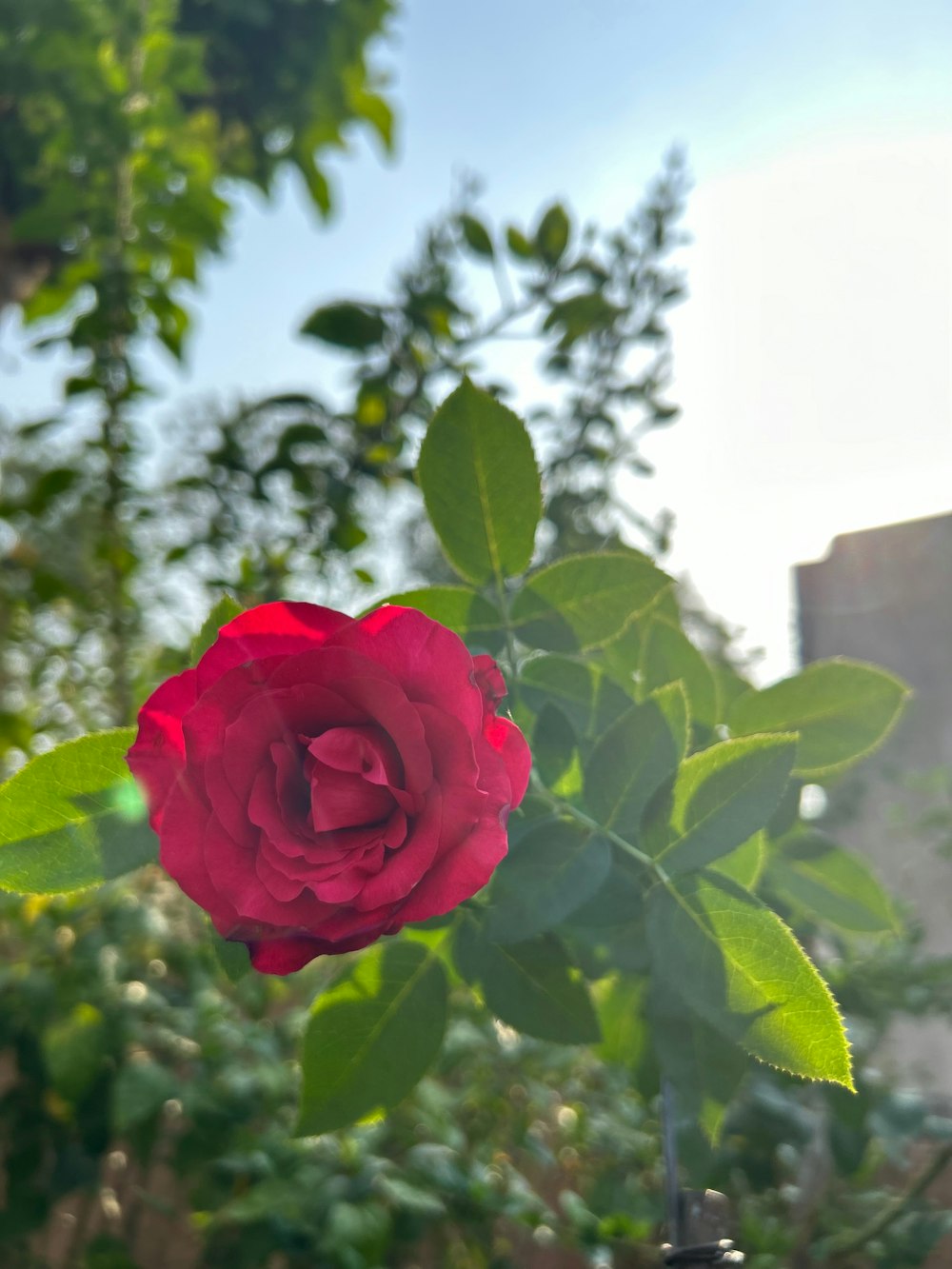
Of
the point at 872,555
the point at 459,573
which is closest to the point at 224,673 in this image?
the point at 459,573

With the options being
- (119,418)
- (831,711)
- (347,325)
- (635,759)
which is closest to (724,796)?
(635,759)

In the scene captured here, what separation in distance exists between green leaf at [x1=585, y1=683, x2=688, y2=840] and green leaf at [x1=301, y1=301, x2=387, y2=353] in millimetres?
504

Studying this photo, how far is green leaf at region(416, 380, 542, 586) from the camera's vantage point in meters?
0.39

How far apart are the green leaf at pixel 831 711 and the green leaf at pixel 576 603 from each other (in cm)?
11

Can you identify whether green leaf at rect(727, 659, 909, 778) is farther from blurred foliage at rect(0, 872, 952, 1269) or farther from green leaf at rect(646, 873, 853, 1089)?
blurred foliage at rect(0, 872, 952, 1269)

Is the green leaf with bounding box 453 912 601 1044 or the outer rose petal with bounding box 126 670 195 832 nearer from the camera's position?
the outer rose petal with bounding box 126 670 195 832

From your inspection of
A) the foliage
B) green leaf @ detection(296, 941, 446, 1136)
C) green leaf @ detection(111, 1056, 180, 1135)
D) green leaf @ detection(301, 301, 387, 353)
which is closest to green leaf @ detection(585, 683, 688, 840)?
the foliage

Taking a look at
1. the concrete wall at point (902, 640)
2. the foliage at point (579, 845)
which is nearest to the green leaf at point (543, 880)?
the foliage at point (579, 845)

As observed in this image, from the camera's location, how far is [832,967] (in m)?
0.97

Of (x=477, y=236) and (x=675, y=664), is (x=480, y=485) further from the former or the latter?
(x=477, y=236)

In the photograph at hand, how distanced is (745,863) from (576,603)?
136 mm

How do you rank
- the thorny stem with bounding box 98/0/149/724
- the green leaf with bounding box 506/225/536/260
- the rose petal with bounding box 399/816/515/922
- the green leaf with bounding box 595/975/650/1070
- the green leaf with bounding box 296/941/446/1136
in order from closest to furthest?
the rose petal with bounding box 399/816/515/922, the green leaf with bounding box 296/941/446/1136, the green leaf with bounding box 595/975/650/1070, the green leaf with bounding box 506/225/536/260, the thorny stem with bounding box 98/0/149/724

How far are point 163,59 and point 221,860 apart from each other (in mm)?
1236

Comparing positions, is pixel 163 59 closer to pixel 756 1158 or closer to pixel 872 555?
pixel 756 1158
